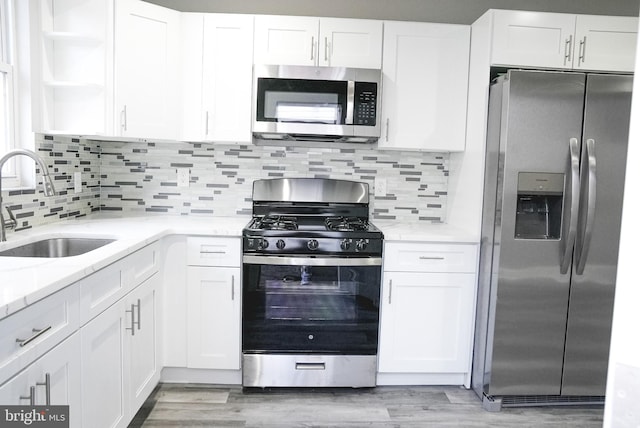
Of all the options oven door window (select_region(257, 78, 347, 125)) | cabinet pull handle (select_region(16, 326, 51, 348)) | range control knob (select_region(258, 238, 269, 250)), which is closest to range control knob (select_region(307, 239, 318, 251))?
range control knob (select_region(258, 238, 269, 250))

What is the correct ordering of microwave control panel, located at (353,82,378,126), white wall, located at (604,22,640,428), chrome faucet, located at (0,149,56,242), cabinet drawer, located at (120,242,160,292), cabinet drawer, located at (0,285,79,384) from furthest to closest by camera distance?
1. microwave control panel, located at (353,82,378,126)
2. cabinet drawer, located at (120,242,160,292)
3. chrome faucet, located at (0,149,56,242)
4. cabinet drawer, located at (0,285,79,384)
5. white wall, located at (604,22,640,428)

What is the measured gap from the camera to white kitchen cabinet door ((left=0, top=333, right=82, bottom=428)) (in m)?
1.13

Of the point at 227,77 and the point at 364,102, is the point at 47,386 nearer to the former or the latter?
the point at 227,77

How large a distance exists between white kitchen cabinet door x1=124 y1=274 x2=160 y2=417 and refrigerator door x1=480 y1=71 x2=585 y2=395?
5.87ft

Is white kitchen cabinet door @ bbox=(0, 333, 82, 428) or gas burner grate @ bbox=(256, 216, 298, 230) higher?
gas burner grate @ bbox=(256, 216, 298, 230)

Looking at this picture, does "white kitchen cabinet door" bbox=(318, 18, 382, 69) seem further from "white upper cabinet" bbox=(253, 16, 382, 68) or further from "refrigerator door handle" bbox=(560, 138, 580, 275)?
"refrigerator door handle" bbox=(560, 138, 580, 275)

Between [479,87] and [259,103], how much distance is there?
1.28 meters

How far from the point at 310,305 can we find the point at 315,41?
155 cm

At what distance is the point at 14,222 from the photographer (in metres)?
2.08

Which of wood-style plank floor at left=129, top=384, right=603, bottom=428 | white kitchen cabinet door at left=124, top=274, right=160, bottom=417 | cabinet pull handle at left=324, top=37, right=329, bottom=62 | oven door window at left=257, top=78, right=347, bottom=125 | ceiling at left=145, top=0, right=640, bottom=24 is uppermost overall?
ceiling at left=145, top=0, right=640, bottom=24

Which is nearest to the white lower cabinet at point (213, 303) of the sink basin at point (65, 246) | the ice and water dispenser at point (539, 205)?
the sink basin at point (65, 246)

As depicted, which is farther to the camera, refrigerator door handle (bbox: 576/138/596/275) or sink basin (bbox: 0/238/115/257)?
refrigerator door handle (bbox: 576/138/596/275)

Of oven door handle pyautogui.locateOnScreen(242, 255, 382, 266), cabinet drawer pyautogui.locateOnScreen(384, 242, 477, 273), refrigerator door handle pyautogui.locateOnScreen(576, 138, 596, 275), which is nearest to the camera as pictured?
refrigerator door handle pyautogui.locateOnScreen(576, 138, 596, 275)

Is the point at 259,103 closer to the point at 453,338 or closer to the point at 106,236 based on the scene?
the point at 106,236
